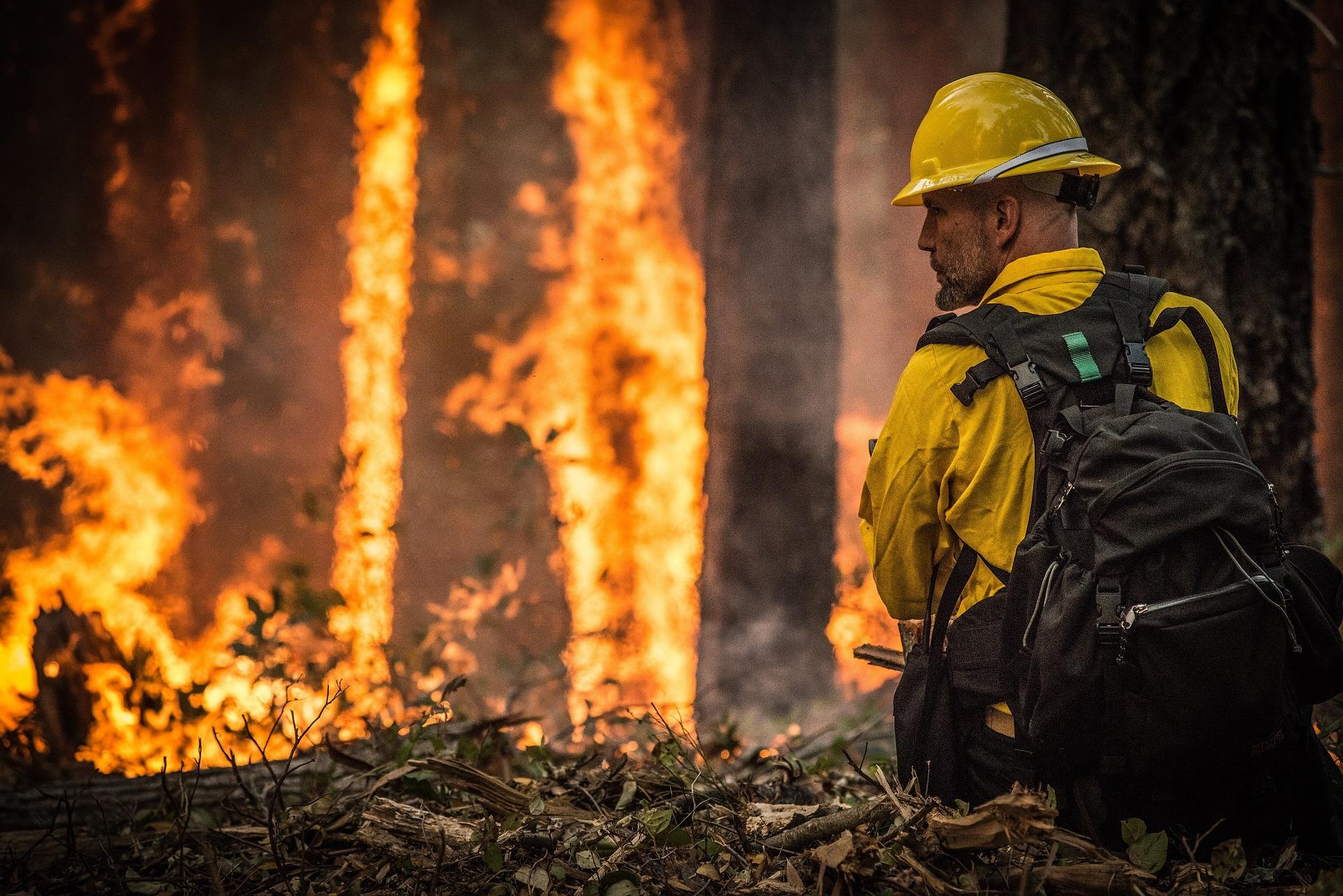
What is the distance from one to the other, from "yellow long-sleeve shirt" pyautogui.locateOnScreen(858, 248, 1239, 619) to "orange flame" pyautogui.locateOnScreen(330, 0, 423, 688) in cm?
766

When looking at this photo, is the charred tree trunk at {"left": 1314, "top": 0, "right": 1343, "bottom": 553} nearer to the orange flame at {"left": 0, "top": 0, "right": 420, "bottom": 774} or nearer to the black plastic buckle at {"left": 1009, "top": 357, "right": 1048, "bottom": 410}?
the orange flame at {"left": 0, "top": 0, "right": 420, "bottom": 774}

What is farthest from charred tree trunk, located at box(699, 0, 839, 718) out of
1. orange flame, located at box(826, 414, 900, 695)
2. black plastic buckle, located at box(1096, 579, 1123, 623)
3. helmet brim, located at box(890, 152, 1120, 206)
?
black plastic buckle, located at box(1096, 579, 1123, 623)

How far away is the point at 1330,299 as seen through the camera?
938 cm

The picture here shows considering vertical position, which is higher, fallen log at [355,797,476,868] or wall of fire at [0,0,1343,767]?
wall of fire at [0,0,1343,767]

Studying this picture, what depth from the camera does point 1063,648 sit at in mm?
2006

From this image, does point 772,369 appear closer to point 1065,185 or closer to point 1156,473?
point 1065,185

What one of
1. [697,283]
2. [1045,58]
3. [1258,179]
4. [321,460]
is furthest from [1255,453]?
[321,460]

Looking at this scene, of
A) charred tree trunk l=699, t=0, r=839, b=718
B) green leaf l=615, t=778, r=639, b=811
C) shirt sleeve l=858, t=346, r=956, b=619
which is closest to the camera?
shirt sleeve l=858, t=346, r=956, b=619

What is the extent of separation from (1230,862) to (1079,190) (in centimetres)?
147

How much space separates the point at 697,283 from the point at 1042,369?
306 inches

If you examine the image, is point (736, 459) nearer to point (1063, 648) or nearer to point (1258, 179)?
point (1258, 179)

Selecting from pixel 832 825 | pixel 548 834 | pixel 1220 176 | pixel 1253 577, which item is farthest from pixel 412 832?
pixel 1220 176

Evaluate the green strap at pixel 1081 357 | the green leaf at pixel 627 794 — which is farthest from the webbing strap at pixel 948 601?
the green leaf at pixel 627 794

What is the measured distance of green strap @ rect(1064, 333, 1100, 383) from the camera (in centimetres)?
214
